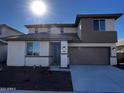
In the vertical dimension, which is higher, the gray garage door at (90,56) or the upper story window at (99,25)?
the upper story window at (99,25)

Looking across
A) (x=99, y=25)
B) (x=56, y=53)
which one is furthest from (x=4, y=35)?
(x=99, y=25)

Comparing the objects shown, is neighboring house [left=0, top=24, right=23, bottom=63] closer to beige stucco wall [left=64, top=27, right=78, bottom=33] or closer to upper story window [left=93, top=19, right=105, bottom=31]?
beige stucco wall [left=64, top=27, right=78, bottom=33]

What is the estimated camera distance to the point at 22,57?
14.3 metres

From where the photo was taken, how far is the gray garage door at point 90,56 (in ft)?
54.7

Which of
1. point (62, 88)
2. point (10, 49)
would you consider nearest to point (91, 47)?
point (10, 49)

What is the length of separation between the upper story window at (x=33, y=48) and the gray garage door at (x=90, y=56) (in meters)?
4.33

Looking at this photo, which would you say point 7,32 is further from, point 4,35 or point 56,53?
point 56,53

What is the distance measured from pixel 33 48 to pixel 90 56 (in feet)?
22.2

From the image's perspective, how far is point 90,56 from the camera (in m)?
16.8

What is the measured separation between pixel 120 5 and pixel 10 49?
1252 cm

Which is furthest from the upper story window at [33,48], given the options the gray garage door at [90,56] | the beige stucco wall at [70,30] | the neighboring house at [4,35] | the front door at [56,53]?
the beige stucco wall at [70,30]

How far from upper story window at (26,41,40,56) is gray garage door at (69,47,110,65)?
4334mm

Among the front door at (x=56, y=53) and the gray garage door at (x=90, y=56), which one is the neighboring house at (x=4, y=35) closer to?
the front door at (x=56, y=53)

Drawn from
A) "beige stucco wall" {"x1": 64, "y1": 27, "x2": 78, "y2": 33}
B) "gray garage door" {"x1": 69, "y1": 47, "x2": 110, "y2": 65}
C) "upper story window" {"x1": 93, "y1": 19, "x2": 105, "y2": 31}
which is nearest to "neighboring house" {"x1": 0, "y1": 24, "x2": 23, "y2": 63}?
"beige stucco wall" {"x1": 64, "y1": 27, "x2": 78, "y2": 33}
